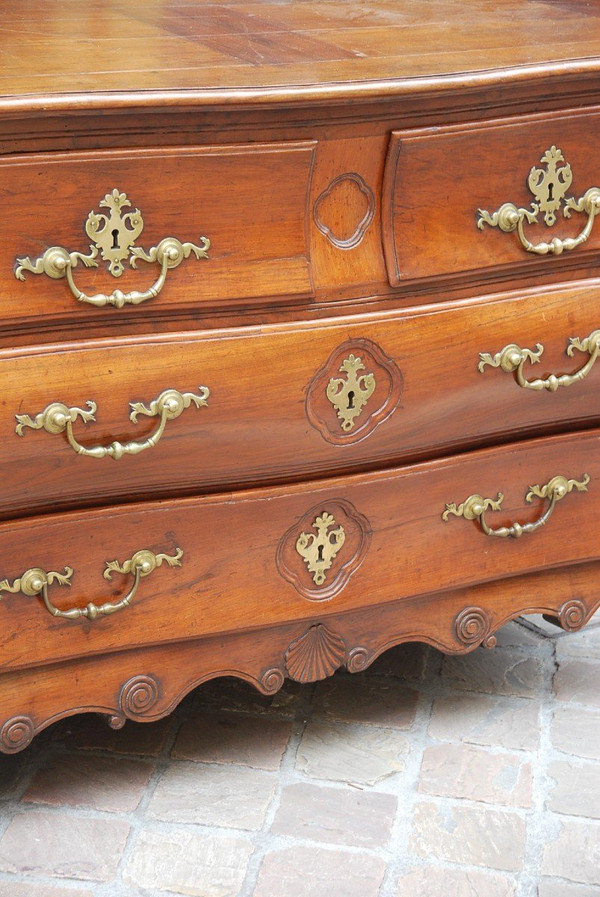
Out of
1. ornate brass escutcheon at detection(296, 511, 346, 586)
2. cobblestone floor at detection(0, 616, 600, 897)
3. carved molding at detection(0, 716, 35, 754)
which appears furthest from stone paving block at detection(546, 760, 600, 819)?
carved molding at detection(0, 716, 35, 754)

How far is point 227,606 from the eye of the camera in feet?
5.43

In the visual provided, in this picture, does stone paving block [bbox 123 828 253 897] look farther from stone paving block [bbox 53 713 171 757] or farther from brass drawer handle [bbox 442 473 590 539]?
brass drawer handle [bbox 442 473 590 539]

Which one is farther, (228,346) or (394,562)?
(394,562)

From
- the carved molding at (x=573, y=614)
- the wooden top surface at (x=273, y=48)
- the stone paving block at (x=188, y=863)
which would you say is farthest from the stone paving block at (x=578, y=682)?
the wooden top surface at (x=273, y=48)

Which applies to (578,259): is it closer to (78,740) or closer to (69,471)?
(69,471)

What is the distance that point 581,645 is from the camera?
7.16ft

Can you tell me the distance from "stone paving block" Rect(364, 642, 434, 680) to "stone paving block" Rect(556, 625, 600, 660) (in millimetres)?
230

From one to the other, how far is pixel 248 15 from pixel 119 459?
72 cm

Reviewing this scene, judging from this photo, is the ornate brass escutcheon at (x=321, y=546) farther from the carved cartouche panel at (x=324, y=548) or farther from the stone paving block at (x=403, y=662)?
the stone paving block at (x=403, y=662)

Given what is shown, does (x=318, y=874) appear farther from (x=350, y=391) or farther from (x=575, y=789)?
(x=350, y=391)

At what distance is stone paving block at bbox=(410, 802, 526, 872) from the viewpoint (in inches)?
66.2

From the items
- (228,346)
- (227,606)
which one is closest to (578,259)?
(228,346)

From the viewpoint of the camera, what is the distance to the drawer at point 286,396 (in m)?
1.47

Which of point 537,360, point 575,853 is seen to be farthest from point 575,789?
point 537,360
